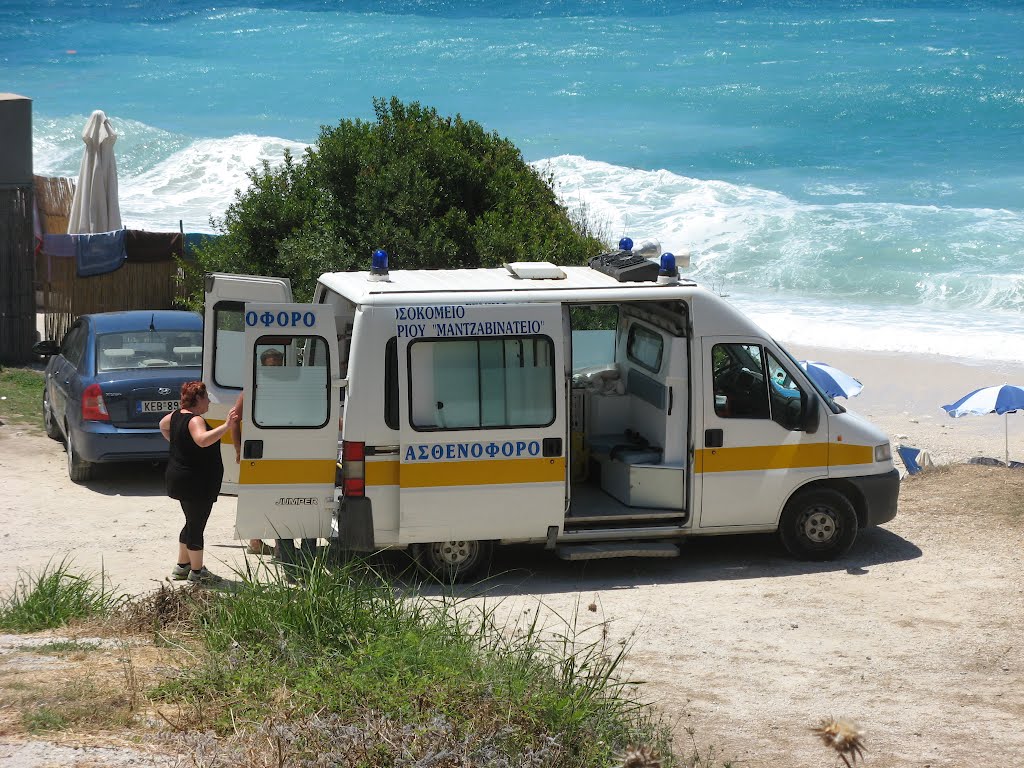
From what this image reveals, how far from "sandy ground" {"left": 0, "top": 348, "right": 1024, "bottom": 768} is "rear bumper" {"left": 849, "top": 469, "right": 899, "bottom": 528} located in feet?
1.14

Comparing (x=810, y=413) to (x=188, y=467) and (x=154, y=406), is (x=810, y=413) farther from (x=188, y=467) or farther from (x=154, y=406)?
(x=154, y=406)

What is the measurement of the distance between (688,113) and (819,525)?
1693 inches

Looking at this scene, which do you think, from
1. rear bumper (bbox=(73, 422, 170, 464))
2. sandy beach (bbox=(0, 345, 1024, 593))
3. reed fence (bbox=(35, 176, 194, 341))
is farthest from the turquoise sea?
rear bumper (bbox=(73, 422, 170, 464))

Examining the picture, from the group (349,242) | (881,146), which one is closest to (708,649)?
(349,242)

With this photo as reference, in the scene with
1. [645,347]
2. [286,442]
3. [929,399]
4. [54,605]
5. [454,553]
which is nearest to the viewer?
[54,605]

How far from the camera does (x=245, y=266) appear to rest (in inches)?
551

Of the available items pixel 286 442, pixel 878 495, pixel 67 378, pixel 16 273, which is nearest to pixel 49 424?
pixel 67 378

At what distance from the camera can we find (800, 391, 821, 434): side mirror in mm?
9273

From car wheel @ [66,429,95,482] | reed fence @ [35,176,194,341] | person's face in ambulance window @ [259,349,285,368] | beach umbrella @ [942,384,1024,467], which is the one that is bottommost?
car wheel @ [66,429,95,482]

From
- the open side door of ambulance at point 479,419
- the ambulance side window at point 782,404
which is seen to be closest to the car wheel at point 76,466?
the open side door of ambulance at point 479,419

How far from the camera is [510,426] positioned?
874 cm

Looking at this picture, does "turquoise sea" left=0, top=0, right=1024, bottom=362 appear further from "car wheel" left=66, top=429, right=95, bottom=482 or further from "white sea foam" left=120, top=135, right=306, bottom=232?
"car wheel" left=66, top=429, right=95, bottom=482

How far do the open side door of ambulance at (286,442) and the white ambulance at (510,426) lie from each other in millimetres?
11

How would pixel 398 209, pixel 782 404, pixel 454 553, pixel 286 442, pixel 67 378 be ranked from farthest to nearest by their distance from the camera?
pixel 398 209
pixel 67 378
pixel 782 404
pixel 454 553
pixel 286 442
